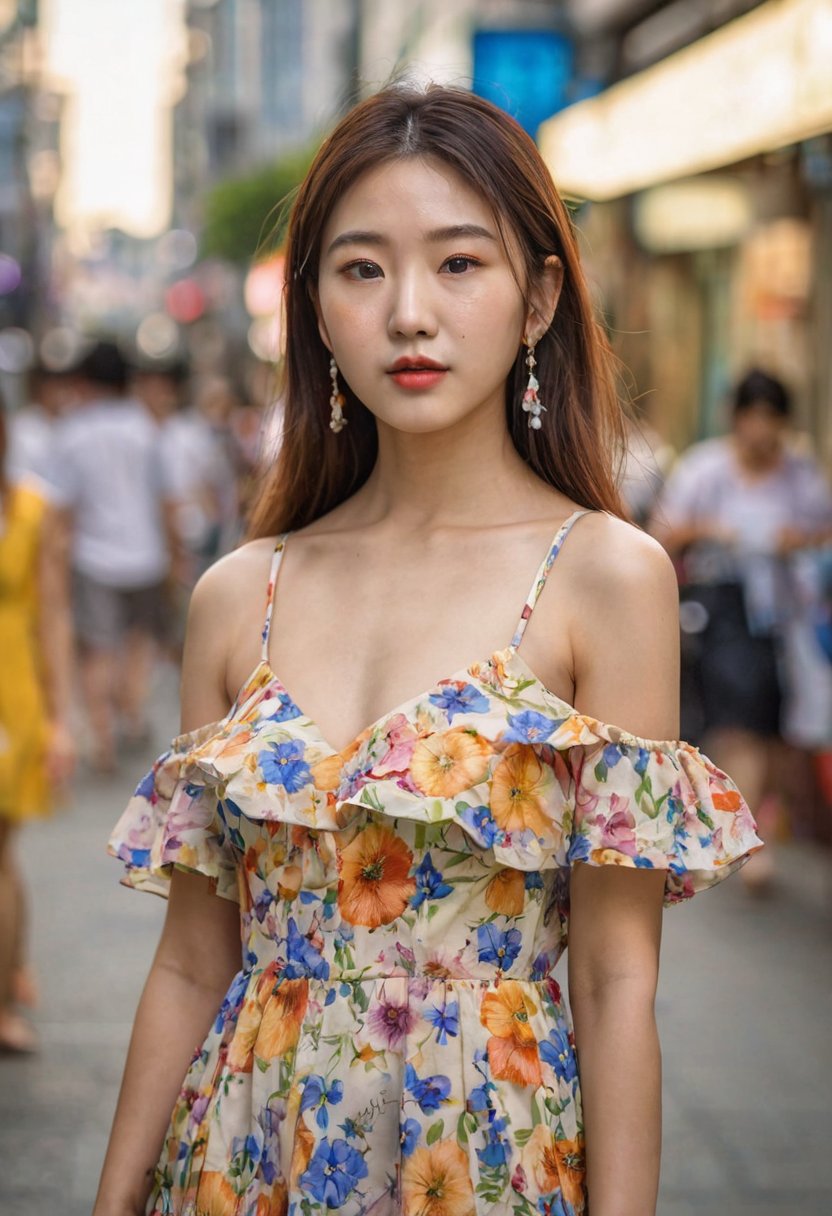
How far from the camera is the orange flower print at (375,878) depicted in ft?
6.33

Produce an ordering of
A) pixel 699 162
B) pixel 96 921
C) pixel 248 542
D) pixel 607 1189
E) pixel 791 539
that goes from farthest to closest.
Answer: pixel 699 162
pixel 791 539
pixel 96 921
pixel 248 542
pixel 607 1189

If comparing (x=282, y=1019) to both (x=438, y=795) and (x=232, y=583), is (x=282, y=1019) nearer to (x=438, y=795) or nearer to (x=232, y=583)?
(x=438, y=795)

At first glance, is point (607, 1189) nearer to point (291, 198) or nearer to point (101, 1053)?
point (291, 198)

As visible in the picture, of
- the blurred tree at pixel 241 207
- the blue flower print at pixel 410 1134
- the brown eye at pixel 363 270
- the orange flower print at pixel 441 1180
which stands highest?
the blurred tree at pixel 241 207

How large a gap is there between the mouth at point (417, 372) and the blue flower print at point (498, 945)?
0.58m

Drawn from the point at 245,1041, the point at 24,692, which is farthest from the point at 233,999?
the point at 24,692

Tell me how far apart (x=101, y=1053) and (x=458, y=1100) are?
3.43 metres

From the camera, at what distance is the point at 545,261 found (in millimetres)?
2094

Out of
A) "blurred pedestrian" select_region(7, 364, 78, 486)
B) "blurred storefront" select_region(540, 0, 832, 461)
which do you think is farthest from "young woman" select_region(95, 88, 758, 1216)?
"blurred pedestrian" select_region(7, 364, 78, 486)

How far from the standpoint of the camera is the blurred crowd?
17.1 ft

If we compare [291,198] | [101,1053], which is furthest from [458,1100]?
[101,1053]

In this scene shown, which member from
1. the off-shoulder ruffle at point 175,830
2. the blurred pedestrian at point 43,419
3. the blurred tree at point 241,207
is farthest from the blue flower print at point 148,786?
the blurred tree at point 241,207

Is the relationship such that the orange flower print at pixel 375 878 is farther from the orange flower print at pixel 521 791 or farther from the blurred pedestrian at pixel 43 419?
the blurred pedestrian at pixel 43 419

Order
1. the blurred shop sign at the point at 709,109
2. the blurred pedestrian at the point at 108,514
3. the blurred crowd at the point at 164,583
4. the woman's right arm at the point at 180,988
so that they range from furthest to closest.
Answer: the blurred pedestrian at the point at 108,514 → the blurred shop sign at the point at 709,109 → the blurred crowd at the point at 164,583 → the woman's right arm at the point at 180,988
